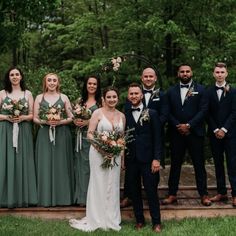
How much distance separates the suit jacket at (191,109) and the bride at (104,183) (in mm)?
885

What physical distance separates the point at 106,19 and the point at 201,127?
25.4ft

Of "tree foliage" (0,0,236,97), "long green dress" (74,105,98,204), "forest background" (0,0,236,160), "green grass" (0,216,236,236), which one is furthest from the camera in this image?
"tree foliage" (0,0,236,97)

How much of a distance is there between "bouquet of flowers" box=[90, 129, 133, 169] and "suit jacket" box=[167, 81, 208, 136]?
0.96 meters

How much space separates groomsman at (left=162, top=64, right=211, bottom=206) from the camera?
7.41 metres

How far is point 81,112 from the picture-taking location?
7574 millimetres

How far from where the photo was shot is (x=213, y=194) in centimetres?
836

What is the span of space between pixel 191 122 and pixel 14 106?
9.05 ft

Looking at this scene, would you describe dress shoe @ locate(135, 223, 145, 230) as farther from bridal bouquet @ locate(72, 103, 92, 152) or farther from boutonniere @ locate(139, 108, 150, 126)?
bridal bouquet @ locate(72, 103, 92, 152)

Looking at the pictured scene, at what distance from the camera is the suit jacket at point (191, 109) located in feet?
24.3

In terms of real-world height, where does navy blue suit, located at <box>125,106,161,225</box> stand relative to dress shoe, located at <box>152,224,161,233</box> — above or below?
above

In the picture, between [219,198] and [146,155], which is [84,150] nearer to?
[146,155]

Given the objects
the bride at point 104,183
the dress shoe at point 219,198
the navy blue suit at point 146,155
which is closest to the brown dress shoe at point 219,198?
the dress shoe at point 219,198

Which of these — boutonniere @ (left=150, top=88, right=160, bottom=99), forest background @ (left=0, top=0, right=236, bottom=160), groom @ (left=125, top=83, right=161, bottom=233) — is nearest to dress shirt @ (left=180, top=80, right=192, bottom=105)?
boutonniere @ (left=150, top=88, right=160, bottom=99)

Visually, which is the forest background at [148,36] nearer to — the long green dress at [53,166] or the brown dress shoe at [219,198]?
the long green dress at [53,166]
